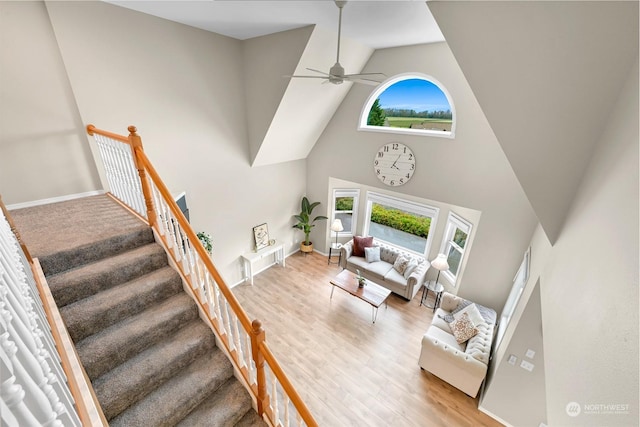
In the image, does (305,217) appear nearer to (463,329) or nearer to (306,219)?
(306,219)

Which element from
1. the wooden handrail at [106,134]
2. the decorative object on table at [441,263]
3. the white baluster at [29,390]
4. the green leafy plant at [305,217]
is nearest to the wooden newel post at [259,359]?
the white baluster at [29,390]

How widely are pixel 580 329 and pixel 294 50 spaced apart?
423cm

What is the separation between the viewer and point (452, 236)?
18.4ft

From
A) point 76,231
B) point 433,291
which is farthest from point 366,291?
point 76,231

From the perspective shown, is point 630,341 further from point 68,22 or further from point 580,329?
point 68,22

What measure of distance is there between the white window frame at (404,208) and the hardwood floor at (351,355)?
145 cm

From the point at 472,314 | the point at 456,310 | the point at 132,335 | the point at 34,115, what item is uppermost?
the point at 34,115

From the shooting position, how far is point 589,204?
67.3 inches

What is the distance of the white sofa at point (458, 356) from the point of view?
3656 millimetres

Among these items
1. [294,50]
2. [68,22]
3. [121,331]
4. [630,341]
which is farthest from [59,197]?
[630,341]

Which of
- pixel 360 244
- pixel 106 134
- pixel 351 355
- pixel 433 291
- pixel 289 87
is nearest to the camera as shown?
pixel 106 134

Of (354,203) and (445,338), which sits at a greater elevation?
(354,203)

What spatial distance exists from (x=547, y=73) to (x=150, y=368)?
3.65 meters

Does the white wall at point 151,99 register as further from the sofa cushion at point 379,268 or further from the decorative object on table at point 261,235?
the sofa cushion at point 379,268
